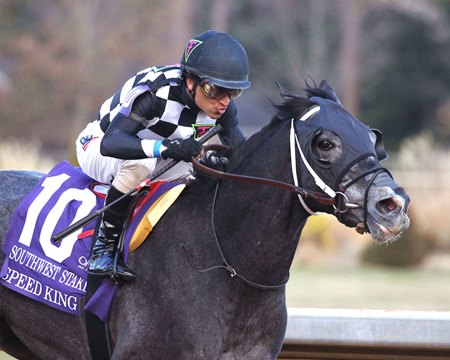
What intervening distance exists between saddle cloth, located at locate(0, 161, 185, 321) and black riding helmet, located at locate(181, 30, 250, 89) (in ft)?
1.84

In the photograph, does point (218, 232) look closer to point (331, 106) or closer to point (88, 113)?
point (331, 106)

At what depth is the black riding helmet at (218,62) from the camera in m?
4.90

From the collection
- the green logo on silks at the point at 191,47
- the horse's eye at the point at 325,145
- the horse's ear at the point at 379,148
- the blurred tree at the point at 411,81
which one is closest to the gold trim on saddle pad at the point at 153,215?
the green logo on silks at the point at 191,47

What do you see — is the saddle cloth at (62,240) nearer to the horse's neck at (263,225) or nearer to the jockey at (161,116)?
the jockey at (161,116)

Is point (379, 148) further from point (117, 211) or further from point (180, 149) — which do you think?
point (117, 211)

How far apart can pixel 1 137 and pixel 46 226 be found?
27.4m

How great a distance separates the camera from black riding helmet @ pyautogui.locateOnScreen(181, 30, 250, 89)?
4902mm

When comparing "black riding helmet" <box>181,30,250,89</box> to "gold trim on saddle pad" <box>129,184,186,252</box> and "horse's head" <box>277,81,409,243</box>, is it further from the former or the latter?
"gold trim on saddle pad" <box>129,184,186,252</box>

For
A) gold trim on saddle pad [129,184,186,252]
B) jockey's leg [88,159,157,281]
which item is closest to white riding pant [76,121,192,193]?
jockey's leg [88,159,157,281]

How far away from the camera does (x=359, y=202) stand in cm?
453

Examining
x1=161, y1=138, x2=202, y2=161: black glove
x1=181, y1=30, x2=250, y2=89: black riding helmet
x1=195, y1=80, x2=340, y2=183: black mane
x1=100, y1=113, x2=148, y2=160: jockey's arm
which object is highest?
x1=181, y1=30, x2=250, y2=89: black riding helmet

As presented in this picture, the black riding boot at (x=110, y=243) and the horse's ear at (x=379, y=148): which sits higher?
the black riding boot at (x=110, y=243)

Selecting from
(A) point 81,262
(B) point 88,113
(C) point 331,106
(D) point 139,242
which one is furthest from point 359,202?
(B) point 88,113

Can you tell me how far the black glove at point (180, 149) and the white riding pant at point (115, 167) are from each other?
0.26m
